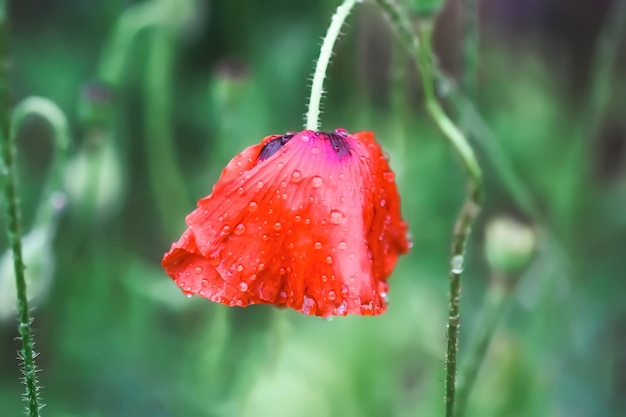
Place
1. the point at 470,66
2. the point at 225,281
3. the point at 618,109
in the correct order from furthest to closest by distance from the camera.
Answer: the point at 618,109, the point at 470,66, the point at 225,281

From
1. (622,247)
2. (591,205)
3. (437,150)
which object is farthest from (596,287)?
(437,150)

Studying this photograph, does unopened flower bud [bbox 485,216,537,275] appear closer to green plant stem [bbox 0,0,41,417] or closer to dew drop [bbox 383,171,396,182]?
dew drop [bbox 383,171,396,182]

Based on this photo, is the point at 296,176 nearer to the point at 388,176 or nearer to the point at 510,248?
the point at 388,176

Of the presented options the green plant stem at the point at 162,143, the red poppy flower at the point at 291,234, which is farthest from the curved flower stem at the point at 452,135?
the green plant stem at the point at 162,143

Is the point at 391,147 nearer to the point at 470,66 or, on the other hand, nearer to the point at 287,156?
the point at 470,66

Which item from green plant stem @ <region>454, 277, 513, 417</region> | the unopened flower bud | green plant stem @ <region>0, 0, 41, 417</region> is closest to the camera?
green plant stem @ <region>0, 0, 41, 417</region>

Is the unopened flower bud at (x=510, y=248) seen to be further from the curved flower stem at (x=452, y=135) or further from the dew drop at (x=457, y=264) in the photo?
the dew drop at (x=457, y=264)

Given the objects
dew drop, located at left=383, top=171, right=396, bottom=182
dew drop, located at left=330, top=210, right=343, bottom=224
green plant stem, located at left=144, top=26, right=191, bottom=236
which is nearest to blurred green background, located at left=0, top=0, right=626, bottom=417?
green plant stem, located at left=144, top=26, right=191, bottom=236

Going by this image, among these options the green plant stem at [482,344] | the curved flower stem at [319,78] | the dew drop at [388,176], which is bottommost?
the green plant stem at [482,344]
